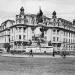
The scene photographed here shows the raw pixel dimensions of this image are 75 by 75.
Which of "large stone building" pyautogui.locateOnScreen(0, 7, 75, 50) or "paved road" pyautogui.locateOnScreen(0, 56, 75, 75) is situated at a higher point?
"large stone building" pyautogui.locateOnScreen(0, 7, 75, 50)

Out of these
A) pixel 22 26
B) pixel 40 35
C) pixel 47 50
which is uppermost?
pixel 22 26

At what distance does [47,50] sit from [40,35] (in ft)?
20.7

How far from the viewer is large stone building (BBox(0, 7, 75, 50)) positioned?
85.7 m

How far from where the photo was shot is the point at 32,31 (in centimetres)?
9038

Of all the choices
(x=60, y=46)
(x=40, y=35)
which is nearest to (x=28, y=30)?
(x=60, y=46)

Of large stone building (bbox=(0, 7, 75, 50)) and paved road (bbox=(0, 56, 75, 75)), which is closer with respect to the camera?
paved road (bbox=(0, 56, 75, 75))

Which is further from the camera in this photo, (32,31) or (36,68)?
(32,31)

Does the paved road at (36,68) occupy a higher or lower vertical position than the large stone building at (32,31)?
lower

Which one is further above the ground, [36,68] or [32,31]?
[32,31]

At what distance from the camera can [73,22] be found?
116 m

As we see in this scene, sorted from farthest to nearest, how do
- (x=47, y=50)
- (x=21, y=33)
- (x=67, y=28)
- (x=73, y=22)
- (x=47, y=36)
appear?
(x=73, y=22) → (x=67, y=28) → (x=47, y=36) → (x=21, y=33) → (x=47, y=50)

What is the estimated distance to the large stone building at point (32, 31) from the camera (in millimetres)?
85688

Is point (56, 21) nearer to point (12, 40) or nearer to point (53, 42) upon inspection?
point (53, 42)

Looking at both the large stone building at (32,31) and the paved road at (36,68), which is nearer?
the paved road at (36,68)
